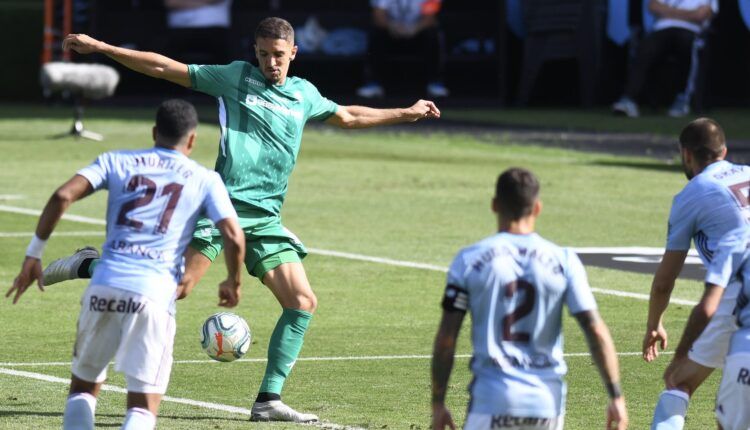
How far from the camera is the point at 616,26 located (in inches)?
1393

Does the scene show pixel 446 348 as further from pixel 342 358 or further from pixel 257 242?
pixel 342 358

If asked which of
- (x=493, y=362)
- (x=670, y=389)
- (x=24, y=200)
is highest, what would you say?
(x=493, y=362)

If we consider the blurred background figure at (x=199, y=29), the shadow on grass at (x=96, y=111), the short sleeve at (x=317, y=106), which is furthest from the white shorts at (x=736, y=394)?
the blurred background figure at (x=199, y=29)

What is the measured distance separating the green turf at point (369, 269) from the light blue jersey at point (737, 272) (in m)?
2.07

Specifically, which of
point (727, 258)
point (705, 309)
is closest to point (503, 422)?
point (705, 309)

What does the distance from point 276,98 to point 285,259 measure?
1.01m

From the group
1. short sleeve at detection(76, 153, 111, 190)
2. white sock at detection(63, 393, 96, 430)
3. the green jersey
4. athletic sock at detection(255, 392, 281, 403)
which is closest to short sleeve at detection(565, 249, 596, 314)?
short sleeve at detection(76, 153, 111, 190)

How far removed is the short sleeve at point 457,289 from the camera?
22.2 feet

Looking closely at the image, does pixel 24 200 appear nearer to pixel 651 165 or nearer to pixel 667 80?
pixel 651 165

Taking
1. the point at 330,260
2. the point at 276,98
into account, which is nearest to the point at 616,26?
the point at 330,260

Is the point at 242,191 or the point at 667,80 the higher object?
the point at 242,191

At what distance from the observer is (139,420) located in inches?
303

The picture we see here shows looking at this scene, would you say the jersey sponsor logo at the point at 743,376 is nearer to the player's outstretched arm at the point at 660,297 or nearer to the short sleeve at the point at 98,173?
the player's outstretched arm at the point at 660,297

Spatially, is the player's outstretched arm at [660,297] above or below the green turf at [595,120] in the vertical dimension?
above
